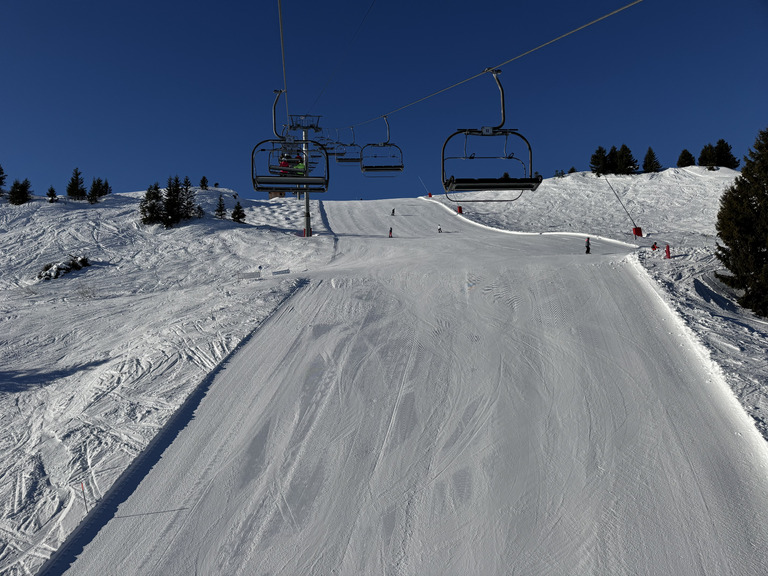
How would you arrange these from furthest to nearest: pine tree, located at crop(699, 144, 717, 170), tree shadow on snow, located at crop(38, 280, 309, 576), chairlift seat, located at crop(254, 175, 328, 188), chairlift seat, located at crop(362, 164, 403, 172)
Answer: pine tree, located at crop(699, 144, 717, 170), chairlift seat, located at crop(362, 164, 403, 172), chairlift seat, located at crop(254, 175, 328, 188), tree shadow on snow, located at crop(38, 280, 309, 576)

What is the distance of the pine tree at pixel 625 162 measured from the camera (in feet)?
174

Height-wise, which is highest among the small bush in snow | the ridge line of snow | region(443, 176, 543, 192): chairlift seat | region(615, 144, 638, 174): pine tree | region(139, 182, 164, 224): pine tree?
region(615, 144, 638, 174): pine tree

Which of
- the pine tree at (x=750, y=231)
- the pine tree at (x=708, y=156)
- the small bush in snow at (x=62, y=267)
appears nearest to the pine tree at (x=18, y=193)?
the small bush in snow at (x=62, y=267)

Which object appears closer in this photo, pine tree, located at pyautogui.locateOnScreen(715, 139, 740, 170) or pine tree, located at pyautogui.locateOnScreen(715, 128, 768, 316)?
pine tree, located at pyautogui.locateOnScreen(715, 128, 768, 316)

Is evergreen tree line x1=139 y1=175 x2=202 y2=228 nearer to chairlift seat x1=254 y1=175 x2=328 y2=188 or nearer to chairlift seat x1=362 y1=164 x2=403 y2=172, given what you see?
chairlift seat x1=362 y1=164 x2=403 y2=172

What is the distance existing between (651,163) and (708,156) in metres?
5.59

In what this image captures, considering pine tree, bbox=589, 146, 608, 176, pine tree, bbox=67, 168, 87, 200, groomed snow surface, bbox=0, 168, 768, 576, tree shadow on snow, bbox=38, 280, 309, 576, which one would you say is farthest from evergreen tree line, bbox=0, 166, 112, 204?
pine tree, bbox=589, 146, 608, 176

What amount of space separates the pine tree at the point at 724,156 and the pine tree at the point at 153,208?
56928 mm

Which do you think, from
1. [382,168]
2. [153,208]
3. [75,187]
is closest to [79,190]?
[75,187]

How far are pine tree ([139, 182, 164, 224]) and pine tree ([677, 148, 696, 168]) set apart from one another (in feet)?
181

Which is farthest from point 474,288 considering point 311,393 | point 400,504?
point 400,504

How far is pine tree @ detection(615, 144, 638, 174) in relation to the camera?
53.1 meters

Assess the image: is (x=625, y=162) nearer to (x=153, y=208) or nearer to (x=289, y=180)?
(x=153, y=208)

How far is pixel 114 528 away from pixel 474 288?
1072 cm
